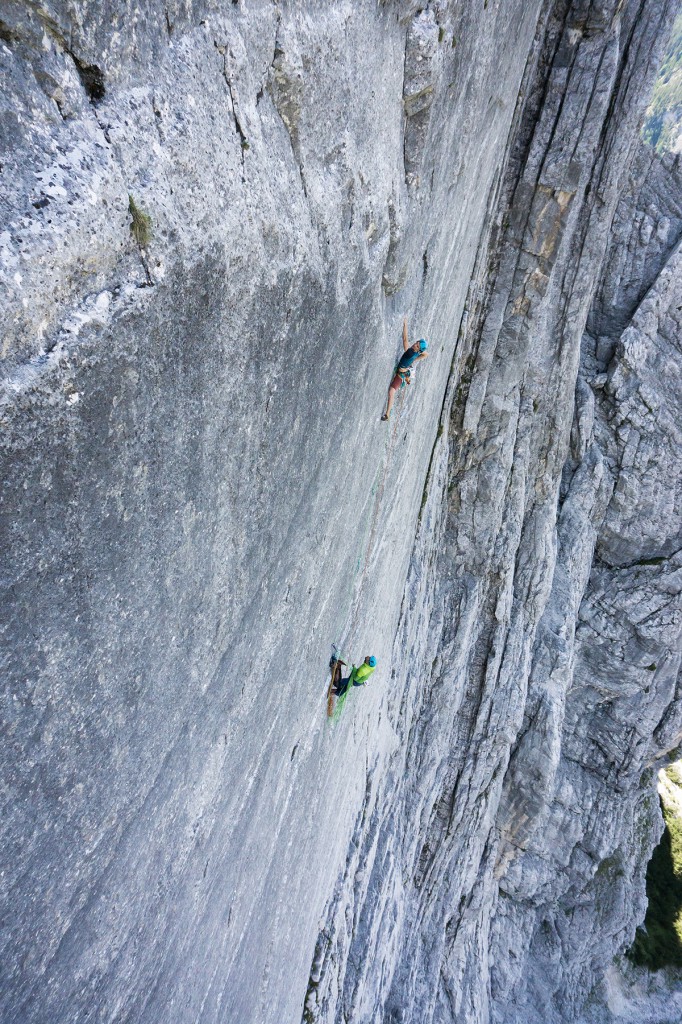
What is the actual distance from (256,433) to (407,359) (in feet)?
10.6

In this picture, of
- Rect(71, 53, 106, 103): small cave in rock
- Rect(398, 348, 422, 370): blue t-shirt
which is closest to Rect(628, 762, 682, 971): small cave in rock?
Rect(398, 348, 422, 370): blue t-shirt

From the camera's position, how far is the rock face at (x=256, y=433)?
1.82m

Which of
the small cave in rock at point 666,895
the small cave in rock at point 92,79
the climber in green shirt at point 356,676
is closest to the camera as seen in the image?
the small cave in rock at point 92,79

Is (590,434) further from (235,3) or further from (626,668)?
(235,3)

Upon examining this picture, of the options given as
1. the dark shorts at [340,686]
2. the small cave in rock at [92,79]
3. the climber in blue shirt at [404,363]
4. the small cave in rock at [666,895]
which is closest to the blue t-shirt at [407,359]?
the climber in blue shirt at [404,363]

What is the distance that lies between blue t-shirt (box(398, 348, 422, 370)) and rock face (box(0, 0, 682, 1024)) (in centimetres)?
44

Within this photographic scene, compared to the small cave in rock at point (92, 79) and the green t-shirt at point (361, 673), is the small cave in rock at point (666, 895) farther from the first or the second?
the small cave in rock at point (92, 79)

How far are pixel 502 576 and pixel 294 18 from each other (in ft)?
34.6

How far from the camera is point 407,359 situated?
5.91 metres

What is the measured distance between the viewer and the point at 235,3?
2.26 meters

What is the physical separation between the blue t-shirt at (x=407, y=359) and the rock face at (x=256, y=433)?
0.44m

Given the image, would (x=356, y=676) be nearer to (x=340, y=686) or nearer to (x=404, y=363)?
(x=340, y=686)

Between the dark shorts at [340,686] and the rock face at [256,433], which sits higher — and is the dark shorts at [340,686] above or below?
below

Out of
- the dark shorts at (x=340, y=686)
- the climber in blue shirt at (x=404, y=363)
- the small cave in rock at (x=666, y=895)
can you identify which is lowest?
the small cave in rock at (x=666, y=895)
